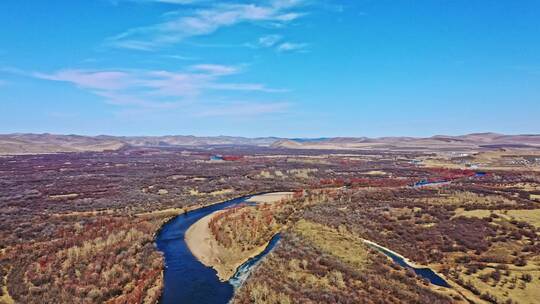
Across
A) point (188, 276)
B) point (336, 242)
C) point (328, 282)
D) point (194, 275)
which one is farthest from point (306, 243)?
point (188, 276)

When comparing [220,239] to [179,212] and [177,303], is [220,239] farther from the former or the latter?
[179,212]

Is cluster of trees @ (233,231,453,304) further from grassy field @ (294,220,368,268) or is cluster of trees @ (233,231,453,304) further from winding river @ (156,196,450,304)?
winding river @ (156,196,450,304)

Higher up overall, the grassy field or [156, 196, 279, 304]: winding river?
the grassy field

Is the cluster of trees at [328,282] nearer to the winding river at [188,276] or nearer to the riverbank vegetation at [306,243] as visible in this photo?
the riverbank vegetation at [306,243]

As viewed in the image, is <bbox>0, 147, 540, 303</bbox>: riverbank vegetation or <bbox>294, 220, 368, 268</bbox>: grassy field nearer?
<bbox>0, 147, 540, 303</bbox>: riverbank vegetation

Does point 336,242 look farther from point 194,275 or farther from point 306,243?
point 194,275

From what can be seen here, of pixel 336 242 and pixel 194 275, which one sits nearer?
pixel 194 275

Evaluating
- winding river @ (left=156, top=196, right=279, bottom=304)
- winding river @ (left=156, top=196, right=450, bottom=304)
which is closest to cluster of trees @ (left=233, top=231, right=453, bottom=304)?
winding river @ (left=156, top=196, right=450, bottom=304)

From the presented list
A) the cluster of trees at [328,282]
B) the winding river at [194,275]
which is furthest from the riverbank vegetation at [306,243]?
the winding river at [194,275]
